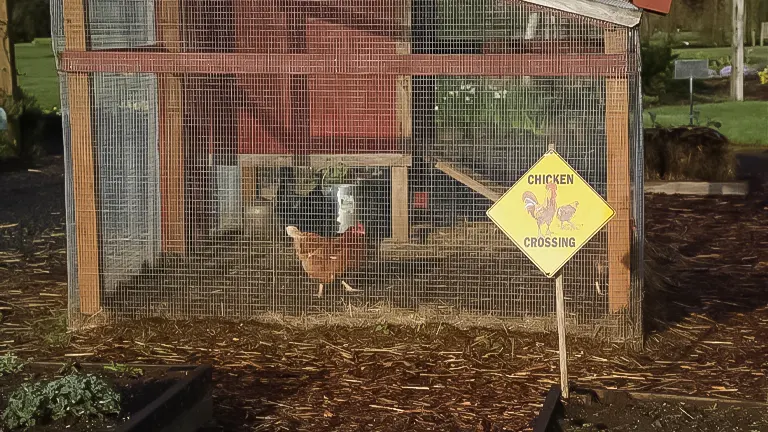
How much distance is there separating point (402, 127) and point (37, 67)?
2340 cm

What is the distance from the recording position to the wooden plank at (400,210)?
7621mm

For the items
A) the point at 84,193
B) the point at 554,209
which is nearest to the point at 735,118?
the point at 84,193

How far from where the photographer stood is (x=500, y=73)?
7.27 metres

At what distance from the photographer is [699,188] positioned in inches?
616

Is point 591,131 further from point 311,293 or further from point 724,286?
point 724,286

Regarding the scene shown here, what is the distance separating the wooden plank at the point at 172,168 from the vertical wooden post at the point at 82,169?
1.53 ft

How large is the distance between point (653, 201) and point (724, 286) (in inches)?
224

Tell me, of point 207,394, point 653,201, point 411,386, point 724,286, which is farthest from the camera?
point 653,201

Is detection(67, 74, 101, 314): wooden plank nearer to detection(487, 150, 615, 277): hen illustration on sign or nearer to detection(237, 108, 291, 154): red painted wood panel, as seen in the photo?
detection(237, 108, 291, 154): red painted wood panel

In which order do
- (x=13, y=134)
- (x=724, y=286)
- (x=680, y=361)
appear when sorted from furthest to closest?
(x=13, y=134) → (x=724, y=286) → (x=680, y=361)

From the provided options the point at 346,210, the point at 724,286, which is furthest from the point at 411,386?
the point at 724,286

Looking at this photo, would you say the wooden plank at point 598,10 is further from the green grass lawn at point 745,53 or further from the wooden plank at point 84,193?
the green grass lawn at point 745,53

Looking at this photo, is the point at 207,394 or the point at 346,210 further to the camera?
the point at 346,210

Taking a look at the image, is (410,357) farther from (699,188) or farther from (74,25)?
(699,188)
